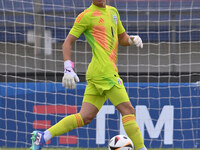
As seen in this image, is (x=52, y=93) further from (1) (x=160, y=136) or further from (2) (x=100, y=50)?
(2) (x=100, y=50)

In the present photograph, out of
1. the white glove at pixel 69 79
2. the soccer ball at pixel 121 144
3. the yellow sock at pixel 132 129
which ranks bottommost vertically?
the soccer ball at pixel 121 144

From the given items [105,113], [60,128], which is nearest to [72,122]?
[60,128]

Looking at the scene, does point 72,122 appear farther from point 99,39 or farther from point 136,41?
point 136,41

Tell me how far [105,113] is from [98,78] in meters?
2.59

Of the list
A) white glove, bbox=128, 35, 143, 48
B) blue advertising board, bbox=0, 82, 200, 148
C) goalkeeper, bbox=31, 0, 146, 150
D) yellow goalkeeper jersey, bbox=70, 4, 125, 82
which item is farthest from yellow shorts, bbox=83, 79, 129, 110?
blue advertising board, bbox=0, 82, 200, 148

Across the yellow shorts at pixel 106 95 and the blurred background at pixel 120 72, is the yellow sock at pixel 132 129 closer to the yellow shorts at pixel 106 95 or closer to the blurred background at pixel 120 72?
the yellow shorts at pixel 106 95

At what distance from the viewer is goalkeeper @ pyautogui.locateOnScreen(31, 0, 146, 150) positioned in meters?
5.31

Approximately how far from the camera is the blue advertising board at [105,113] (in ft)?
25.7

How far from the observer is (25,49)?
802 cm

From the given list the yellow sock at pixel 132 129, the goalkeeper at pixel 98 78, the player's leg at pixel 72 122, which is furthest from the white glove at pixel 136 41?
the yellow sock at pixel 132 129

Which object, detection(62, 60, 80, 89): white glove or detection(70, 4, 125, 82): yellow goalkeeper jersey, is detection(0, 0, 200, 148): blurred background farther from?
detection(62, 60, 80, 89): white glove

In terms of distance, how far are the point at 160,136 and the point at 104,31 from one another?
298 centimetres

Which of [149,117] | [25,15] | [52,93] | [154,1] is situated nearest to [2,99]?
[52,93]

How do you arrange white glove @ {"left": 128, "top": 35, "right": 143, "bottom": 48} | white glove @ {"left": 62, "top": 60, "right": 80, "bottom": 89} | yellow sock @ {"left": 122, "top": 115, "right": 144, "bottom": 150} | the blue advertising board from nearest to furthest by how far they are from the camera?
white glove @ {"left": 62, "top": 60, "right": 80, "bottom": 89} < yellow sock @ {"left": 122, "top": 115, "right": 144, "bottom": 150} < white glove @ {"left": 128, "top": 35, "right": 143, "bottom": 48} < the blue advertising board
